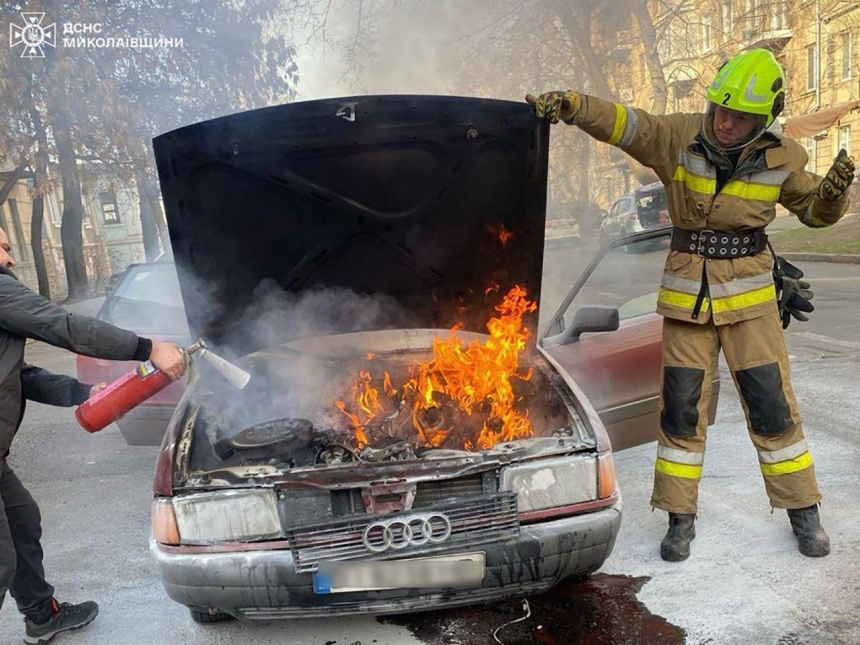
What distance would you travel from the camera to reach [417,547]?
7.32 ft

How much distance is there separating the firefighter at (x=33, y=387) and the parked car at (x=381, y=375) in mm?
415

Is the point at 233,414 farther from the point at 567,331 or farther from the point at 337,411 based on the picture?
the point at 567,331

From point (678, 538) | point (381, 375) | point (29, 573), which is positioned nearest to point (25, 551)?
point (29, 573)

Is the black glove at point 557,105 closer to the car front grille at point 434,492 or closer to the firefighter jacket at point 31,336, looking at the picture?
the car front grille at point 434,492

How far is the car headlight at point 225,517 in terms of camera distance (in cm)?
225

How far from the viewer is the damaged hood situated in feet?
9.18

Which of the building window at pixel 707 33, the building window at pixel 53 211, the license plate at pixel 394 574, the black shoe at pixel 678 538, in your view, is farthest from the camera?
the building window at pixel 53 211

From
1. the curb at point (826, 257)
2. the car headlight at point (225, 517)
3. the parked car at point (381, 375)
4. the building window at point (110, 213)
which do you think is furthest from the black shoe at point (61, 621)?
the building window at point (110, 213)

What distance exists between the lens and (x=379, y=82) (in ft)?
19.1

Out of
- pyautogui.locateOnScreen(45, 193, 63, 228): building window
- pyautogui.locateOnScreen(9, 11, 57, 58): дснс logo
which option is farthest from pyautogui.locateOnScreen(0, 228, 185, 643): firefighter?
pyautogui.locateOnScreen(45, 193, 63, 228): building window

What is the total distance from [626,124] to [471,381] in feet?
4.53

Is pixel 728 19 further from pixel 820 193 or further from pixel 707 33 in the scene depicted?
pixel 820 193

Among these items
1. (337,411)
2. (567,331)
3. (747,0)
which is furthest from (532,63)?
(337,411)

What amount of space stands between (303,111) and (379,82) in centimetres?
339
